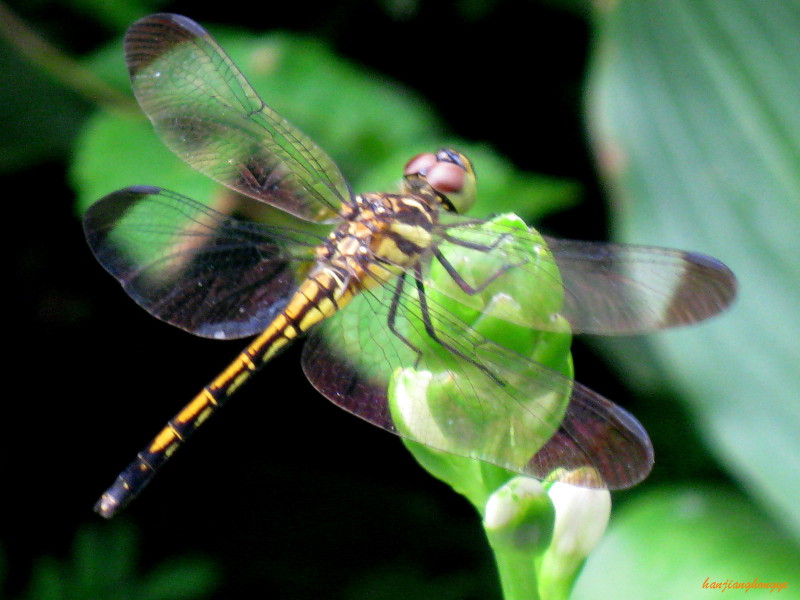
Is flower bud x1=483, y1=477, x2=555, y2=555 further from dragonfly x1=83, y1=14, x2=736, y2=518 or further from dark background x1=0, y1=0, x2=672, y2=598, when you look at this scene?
dark background x1=0, y1=0, x2=672, y2=598

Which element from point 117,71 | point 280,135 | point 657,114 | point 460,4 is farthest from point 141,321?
point 657,114

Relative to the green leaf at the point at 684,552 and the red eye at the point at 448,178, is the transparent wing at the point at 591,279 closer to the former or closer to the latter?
the red eye at the point at 448,178

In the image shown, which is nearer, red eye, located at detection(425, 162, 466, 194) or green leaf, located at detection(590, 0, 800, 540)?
red eye, located at detection(425, 162, 466, 194)

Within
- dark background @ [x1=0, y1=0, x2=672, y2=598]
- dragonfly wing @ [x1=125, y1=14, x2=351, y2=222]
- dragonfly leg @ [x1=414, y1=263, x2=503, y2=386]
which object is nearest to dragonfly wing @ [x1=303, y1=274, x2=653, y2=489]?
dragonfly leg @ [x1=414, y1=263, x2=503, y2=386]

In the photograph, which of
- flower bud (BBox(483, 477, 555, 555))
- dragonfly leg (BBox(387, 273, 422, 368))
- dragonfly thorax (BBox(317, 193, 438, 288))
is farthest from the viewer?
dragonfly thorax (BBox(317, 193, 438, 288))

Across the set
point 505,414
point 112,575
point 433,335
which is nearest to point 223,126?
point 433,335

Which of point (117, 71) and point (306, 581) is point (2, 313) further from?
point (306, 581)

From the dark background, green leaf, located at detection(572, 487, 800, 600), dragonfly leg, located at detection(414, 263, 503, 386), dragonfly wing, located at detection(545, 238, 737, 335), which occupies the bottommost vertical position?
the dark background
